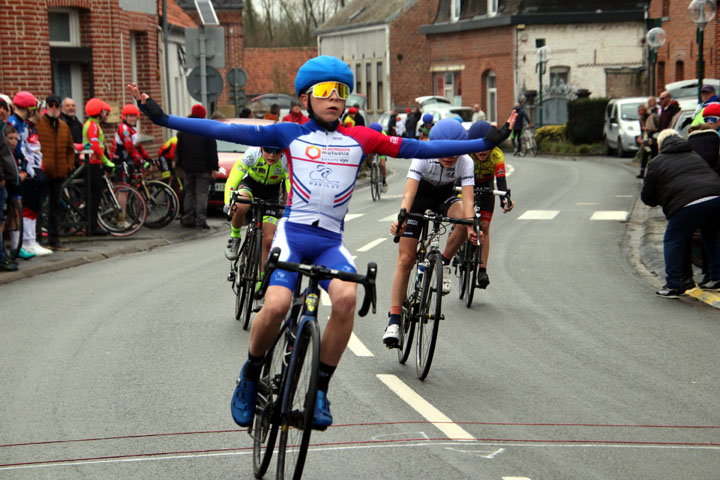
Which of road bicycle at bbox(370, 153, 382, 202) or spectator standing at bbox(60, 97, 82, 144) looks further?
road bicycle at bbox(370, 153, 382, 202)

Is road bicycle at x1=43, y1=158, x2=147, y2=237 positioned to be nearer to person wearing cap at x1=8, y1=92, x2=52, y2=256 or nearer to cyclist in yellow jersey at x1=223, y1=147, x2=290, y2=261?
person wearing cap at x1=8, y1=92, x2=52, y2=256

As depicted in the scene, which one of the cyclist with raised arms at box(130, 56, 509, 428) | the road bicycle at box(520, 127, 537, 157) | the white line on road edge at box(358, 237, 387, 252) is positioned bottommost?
the white line on road edge at box(358, 237, 387, 252)

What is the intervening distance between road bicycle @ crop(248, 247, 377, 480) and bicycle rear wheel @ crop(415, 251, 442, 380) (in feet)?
8.27

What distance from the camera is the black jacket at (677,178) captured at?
38.0ft

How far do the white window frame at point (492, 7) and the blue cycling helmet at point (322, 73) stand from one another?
52.0 m

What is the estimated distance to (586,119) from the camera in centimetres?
4294

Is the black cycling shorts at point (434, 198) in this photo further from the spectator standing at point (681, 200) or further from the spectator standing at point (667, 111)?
the spectator standing at point (667, 111)

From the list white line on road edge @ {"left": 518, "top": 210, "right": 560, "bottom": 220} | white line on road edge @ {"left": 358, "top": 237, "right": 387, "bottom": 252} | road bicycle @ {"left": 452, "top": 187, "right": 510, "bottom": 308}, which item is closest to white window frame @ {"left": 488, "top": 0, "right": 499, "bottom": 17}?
white line on road edge @ {"left": 518, "top": 210, "right": 560, "bottom": 220}

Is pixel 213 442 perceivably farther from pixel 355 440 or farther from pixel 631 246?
pixel 631 246

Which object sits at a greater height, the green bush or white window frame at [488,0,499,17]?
white window frame at [488,0,499,17]

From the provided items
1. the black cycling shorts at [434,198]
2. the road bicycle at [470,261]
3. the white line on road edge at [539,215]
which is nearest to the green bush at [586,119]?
the white line on road edge at [539,215]

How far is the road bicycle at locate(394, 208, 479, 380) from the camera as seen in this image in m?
7.84

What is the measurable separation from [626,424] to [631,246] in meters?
10.5

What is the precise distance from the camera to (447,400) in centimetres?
730
